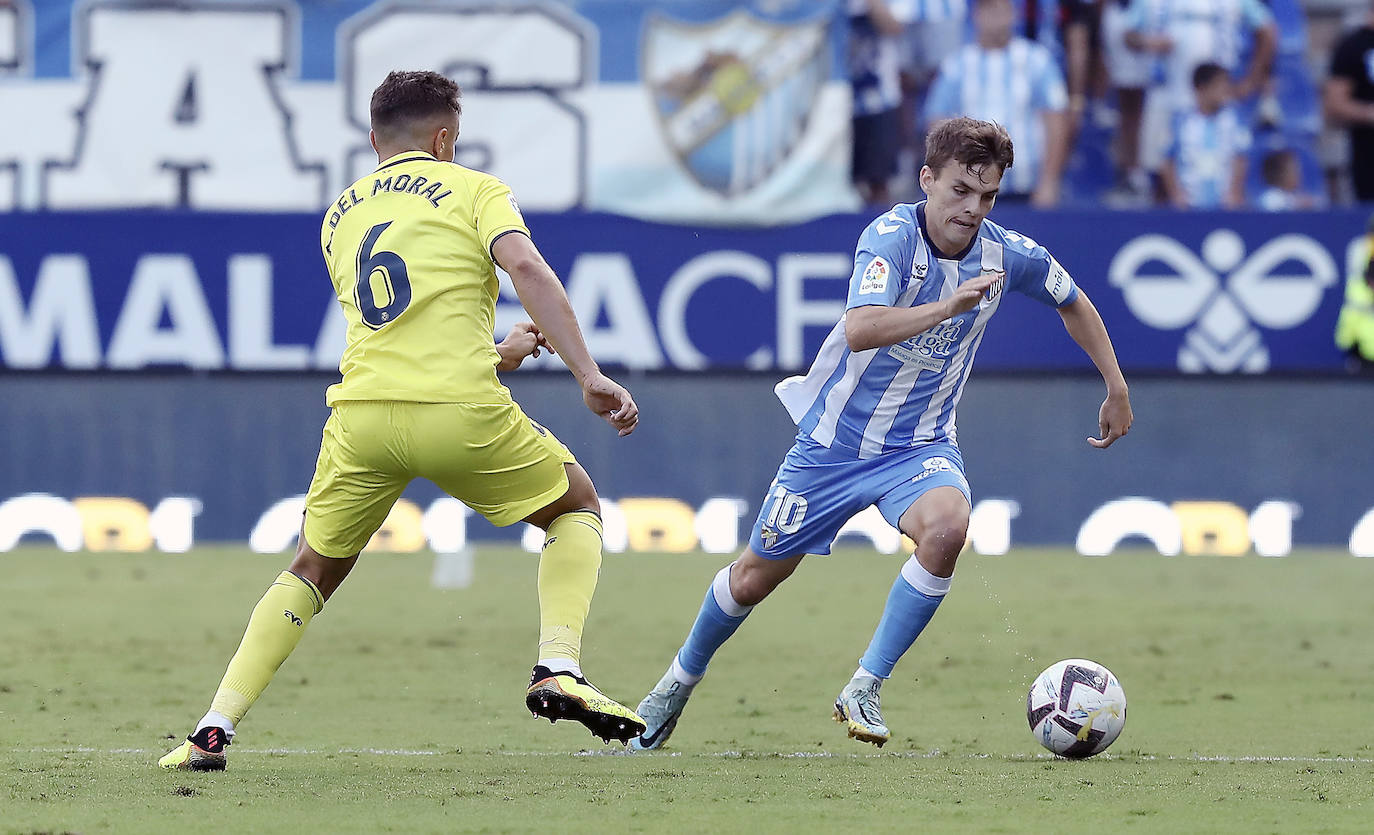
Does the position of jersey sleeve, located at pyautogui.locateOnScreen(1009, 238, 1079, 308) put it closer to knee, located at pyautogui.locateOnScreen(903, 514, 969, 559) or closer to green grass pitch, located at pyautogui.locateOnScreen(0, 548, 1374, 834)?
knee, located at pyautogui.locateOnScreen(903, 514, 969, 559)

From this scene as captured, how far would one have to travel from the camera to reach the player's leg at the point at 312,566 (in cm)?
547

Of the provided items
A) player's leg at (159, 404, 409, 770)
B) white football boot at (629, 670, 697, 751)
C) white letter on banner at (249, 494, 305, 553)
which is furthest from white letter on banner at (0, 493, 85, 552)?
player's leg at (159, 404, 409, 770)

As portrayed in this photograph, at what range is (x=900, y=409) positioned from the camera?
638 centimetres

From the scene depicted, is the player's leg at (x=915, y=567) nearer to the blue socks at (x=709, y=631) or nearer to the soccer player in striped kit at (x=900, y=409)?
the soccer player in striped kit at (x=900, y=409)

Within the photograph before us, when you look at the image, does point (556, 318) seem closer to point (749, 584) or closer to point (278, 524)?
point (749, 584)

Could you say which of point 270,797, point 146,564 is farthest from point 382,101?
point 146,564

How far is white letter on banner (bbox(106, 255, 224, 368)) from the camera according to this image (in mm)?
12789

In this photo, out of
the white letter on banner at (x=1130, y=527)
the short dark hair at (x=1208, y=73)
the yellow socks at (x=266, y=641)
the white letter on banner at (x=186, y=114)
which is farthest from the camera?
the short dark hair at (x=1208, y=73)

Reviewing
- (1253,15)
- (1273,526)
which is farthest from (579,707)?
(1253,15)

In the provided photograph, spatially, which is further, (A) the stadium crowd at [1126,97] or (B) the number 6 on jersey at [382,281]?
(A) the stadium crowd at [1126,97]

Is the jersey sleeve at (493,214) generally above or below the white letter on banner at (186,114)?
above

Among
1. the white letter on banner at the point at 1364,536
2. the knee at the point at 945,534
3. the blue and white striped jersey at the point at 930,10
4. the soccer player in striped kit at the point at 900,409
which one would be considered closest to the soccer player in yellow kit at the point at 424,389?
the soccer player in striped kit at the point at 900,409

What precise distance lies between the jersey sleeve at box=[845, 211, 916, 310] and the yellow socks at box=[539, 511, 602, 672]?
105 centimetres

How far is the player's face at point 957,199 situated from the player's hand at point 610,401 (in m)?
1.35
